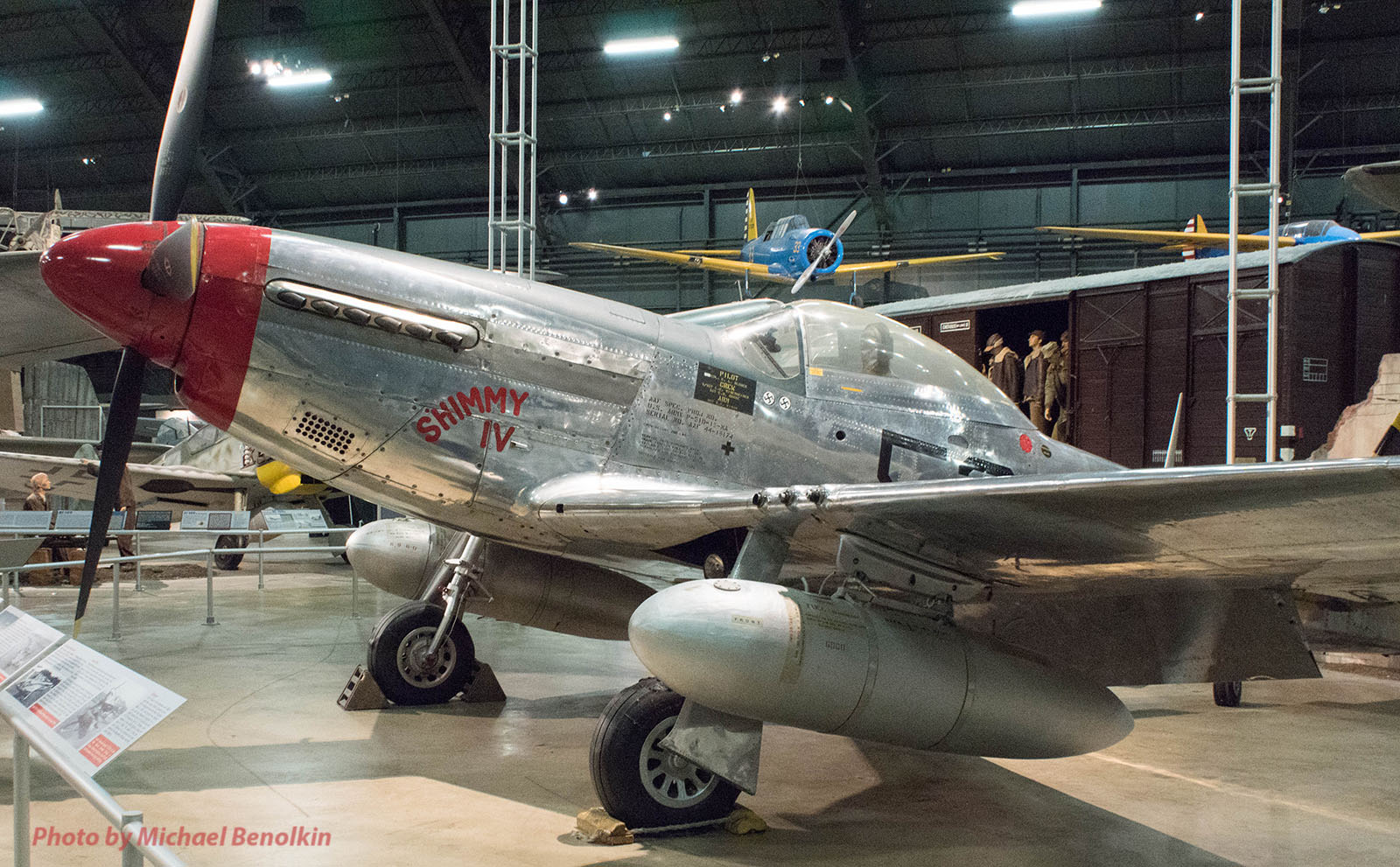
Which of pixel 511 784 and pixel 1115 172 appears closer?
pixel 511 784

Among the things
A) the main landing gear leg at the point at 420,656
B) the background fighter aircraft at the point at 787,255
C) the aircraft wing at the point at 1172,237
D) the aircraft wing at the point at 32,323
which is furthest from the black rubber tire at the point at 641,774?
the background fighter aircraft at the point at 787,255

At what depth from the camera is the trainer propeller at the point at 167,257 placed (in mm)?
3787

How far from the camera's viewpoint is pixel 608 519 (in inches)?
157

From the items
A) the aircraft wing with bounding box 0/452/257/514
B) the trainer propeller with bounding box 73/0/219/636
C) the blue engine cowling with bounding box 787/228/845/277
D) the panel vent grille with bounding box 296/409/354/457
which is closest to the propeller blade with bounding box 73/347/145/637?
the trainer propeller with bounding box 73/0/219/636

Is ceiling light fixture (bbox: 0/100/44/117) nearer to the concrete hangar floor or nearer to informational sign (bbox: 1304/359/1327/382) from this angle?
the concrete hangar floor

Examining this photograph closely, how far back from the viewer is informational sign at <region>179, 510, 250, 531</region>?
422 inches

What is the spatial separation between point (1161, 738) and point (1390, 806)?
136 cm

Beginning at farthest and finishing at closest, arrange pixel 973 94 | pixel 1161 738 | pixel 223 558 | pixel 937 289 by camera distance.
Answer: pixel 937 289 < pixel 973 94 < pixel 223 558 < pixel 1161 738

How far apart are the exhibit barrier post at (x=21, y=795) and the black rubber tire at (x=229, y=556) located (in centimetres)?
1387

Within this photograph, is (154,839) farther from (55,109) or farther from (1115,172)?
(55,109)

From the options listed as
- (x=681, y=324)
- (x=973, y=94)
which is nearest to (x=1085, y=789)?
(x=681, y=324)

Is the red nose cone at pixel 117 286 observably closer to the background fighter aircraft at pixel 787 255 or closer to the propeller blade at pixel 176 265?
the propeller blade at pixel 176 265

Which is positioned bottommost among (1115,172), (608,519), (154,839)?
(154,839)

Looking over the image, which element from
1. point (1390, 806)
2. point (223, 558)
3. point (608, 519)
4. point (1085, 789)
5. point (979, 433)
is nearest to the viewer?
point (608, 519)
